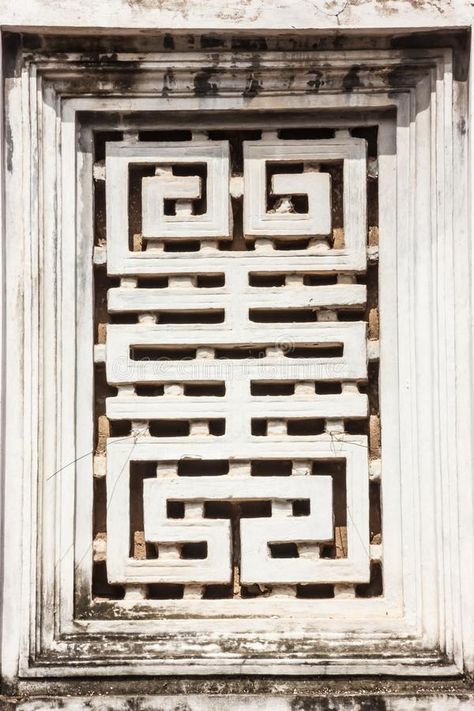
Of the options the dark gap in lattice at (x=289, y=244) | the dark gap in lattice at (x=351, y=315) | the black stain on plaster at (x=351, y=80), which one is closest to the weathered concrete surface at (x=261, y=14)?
the black stain on plaster at (x=351, y=80)

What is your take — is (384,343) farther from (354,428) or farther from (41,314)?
(41,314)

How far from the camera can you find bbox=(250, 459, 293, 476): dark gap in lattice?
5.69 feet

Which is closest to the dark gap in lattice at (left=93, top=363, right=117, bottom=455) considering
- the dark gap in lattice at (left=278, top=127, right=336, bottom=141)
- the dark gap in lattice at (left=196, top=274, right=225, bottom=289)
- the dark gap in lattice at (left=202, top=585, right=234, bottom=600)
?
the dark gap in lattice at (left=196, top=274, right=225, bottom=289)

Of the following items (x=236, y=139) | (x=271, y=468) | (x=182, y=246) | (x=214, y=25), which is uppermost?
(x=214, y=25)

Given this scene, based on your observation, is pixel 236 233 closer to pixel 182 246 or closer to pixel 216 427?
pixel 182 246

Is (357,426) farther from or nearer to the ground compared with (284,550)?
farther from the ground

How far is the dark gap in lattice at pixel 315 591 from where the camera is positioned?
171 centimetres

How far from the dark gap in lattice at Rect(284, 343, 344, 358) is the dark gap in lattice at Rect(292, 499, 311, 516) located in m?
0.36

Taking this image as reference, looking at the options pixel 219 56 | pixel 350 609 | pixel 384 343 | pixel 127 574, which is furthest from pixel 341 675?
pixel 219 56

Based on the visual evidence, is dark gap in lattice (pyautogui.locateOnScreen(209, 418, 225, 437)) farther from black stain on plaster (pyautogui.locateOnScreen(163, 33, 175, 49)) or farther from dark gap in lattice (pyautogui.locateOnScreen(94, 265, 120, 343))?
black stain on plaster (pyautogui.locateOnScreen(163, 33, 175, 49))

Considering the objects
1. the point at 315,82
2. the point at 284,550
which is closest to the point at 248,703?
the point at 284,550

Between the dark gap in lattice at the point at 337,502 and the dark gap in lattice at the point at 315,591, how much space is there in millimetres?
74

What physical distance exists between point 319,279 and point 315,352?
0.61 feet

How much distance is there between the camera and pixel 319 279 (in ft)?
5.84
